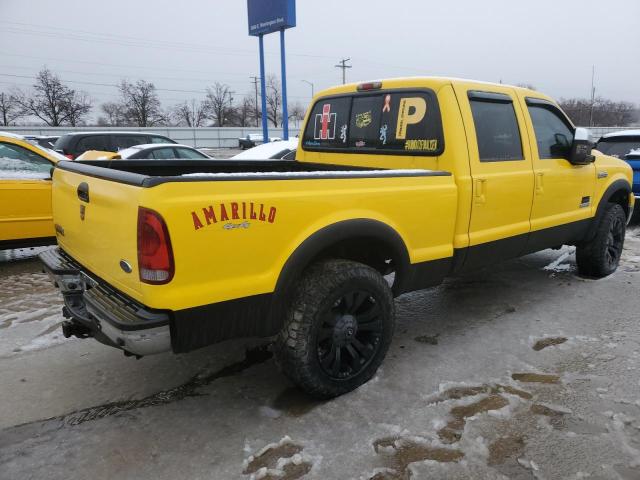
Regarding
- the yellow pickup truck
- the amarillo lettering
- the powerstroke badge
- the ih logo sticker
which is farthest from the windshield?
the powerstroke badge

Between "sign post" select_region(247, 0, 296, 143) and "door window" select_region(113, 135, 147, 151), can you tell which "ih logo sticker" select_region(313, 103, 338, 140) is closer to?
"door window" select_region(113, 135, 147, 151)

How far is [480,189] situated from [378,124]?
957 millimetres

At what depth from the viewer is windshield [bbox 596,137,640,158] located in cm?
873

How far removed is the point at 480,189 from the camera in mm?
3578

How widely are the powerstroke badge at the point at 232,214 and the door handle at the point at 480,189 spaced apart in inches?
67.5

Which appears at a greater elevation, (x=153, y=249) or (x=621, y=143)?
(x=621, y=143)

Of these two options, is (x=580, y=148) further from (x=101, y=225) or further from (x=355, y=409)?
(x=101, y=225)

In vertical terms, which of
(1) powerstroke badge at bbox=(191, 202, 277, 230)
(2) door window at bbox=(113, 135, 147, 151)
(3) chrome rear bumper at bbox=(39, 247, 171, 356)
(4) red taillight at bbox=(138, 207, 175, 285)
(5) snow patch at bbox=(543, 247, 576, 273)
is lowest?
(5) snow patch at bbox=(543, 247, 576, 273)

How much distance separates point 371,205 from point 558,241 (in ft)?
8.39

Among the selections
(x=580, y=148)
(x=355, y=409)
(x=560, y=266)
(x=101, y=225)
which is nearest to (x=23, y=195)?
(x=101, y=225)

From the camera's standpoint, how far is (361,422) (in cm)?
277

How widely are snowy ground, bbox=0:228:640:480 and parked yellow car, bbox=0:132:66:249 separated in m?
1.83

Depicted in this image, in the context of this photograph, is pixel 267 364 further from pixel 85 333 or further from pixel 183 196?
pixel 183 196

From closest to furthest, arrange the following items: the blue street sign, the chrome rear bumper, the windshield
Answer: the chrome rear bumper < the windshield < the blue street sign
